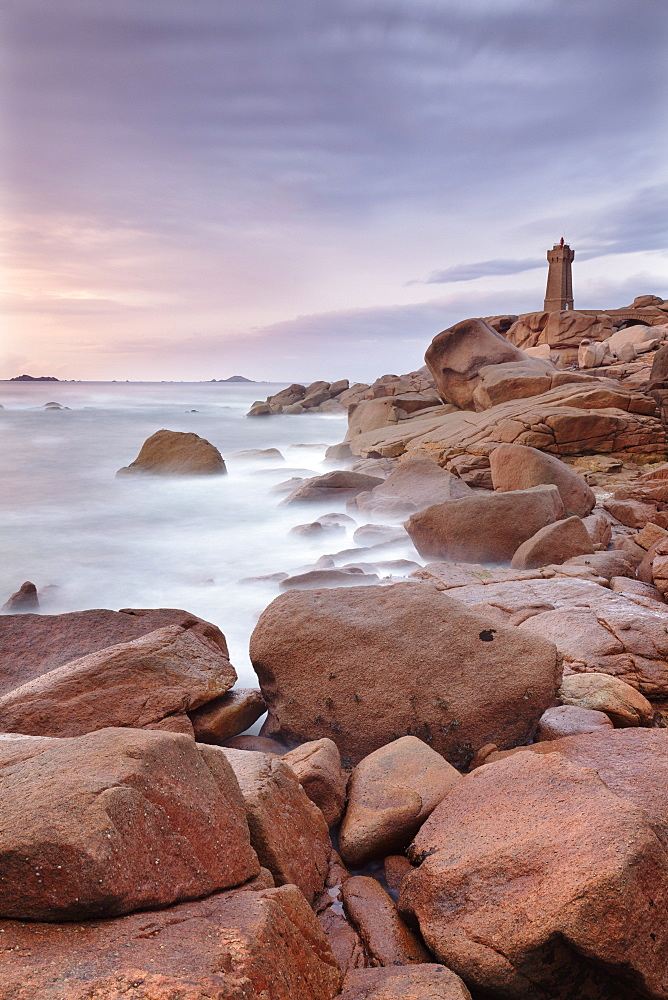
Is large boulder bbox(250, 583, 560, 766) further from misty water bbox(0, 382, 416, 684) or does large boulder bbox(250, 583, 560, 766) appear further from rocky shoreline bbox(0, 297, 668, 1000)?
misty water bbox(0, 382, 416, 684)

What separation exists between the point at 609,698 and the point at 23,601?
5.78 metres

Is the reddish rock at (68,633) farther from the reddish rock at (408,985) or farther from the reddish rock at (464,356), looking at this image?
the reddish rock at (464,356)

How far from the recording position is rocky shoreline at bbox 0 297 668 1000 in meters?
1.41

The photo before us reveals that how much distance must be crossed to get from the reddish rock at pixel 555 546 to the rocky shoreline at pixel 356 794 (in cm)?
2

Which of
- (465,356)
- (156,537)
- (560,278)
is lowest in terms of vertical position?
(156,537)

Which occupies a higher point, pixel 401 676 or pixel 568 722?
pixel 401 676

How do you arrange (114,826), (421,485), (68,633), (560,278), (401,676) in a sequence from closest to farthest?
(114,826), (401,676), (68,633), (421,485), (560,278)

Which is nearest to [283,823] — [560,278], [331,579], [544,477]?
[331,579]

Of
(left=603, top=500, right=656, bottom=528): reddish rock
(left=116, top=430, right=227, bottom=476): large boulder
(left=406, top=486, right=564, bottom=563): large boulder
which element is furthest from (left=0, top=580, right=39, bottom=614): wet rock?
(left=116, top=430, right=227, bottom=476): large boulder

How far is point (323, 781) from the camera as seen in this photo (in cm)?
253

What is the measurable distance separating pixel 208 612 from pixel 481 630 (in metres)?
3.69

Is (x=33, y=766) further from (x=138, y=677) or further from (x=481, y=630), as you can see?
(x=481, y=630)

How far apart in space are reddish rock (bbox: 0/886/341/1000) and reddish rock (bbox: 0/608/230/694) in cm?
238

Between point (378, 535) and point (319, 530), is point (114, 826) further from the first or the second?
point (319, 530)
